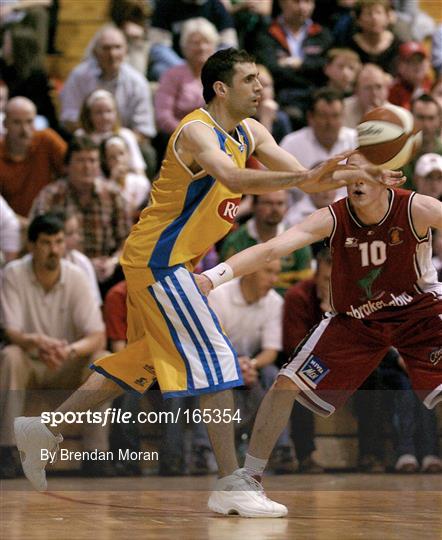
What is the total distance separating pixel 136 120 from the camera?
37.8ft

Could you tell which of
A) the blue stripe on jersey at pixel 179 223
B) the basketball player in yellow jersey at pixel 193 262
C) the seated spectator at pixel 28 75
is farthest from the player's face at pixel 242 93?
the seated spectator at pixel 28 75

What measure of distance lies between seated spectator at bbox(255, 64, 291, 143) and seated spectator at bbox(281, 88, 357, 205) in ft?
1.75

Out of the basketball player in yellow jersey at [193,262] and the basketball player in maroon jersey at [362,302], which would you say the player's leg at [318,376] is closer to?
the basketball player in maroon jersey at [362,302]

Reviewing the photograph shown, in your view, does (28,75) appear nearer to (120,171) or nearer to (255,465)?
(120,171)

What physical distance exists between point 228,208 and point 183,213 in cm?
22

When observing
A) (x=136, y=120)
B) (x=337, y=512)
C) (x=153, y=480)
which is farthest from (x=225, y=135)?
(x=136, y=120)

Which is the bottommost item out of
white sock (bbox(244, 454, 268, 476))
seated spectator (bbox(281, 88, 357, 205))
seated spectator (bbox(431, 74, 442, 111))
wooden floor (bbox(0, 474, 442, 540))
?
wooden floor (bbox(0, 474, 442, 540))

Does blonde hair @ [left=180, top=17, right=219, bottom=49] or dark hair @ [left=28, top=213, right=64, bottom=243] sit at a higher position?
blonde hair @ [left=180, top=17, right=219, bottom=49]

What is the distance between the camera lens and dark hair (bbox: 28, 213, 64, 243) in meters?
8.80

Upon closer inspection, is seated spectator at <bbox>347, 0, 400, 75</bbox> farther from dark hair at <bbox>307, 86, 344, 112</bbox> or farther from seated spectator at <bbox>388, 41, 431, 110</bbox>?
dark hair at <bbox>307, 86, 344, 112</bbox>

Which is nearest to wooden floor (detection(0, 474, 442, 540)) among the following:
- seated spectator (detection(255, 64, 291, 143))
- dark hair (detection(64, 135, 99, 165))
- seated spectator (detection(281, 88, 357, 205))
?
dark hair (detection(64, 135, 99, 165))

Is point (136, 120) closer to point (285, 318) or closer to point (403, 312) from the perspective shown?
point (285, 318)

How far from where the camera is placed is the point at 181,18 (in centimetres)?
1259

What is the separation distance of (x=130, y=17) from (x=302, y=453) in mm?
4975
